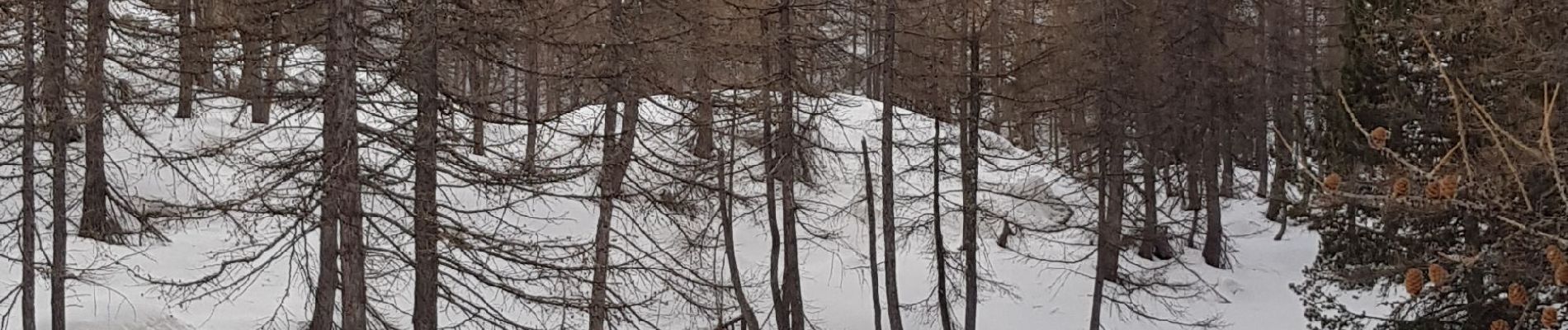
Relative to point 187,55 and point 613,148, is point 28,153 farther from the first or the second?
point 613,148

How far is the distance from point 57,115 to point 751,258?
1247 cm

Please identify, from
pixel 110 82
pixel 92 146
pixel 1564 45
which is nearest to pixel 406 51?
pixel 110 82

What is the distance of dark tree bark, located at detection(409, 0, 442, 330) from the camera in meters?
8.84

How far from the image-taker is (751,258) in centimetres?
2083

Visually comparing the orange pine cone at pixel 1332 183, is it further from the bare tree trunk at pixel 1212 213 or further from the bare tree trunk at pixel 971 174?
the bare tree trunk at pixel 1212 213

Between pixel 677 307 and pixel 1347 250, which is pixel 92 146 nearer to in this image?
pixel 677 307

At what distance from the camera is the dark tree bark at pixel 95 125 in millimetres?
10273

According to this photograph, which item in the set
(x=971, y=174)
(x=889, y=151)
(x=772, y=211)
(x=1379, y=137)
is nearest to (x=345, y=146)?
(x=1379, y=137)

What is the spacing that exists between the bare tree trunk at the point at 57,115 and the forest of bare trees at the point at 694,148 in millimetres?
35

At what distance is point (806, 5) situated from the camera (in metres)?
14.1

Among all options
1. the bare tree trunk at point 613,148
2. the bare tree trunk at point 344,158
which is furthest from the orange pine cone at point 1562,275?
the bare tree trunk at point 613,148

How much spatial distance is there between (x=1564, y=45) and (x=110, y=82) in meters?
12.4

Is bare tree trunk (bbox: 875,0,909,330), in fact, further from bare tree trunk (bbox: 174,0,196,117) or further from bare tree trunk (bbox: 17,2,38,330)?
bare tree trunk (bbox: 17,2,38,330)

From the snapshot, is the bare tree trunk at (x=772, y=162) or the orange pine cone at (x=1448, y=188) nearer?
the orange pine cone at (x=1448, y=188)
